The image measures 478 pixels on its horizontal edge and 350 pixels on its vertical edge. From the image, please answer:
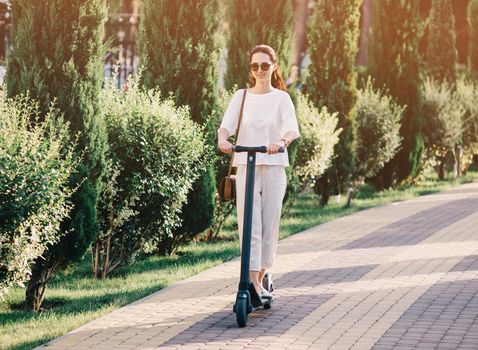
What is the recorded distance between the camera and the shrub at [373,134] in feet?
61.7

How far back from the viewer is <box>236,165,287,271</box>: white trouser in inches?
325

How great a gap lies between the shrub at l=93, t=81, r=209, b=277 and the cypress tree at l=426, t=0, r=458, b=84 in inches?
631

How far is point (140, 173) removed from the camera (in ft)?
33.5

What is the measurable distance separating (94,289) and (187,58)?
351 centimetres

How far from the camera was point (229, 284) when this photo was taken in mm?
9711

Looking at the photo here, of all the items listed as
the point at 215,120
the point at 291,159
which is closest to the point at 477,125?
the point at 291,159

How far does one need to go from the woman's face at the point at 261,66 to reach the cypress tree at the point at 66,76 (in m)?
1.63

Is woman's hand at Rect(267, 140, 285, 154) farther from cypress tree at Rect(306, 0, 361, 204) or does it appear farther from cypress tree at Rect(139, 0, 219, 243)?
cypress tree at Rect(306, 0, 361, 204)

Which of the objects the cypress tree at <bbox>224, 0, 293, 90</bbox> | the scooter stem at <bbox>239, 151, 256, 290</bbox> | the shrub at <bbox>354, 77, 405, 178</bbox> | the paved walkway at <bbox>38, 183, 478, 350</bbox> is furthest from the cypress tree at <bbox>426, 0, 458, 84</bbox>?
the scooter stem at <bbox>239, 151, 256, 290</bbox>

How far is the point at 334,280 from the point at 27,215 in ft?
11.5

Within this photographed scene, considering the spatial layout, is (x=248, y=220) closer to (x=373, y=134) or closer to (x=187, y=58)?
(x=187, y=58)

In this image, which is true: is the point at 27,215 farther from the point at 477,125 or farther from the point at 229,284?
the point at 477,125

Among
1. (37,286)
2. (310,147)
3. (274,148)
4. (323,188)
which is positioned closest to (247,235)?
(274,148)

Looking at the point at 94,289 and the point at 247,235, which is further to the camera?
the point at 94,289
